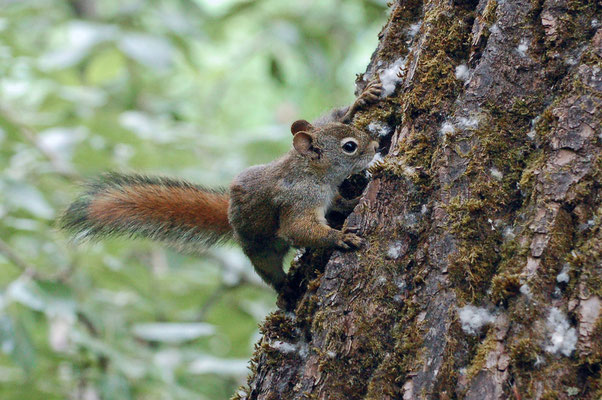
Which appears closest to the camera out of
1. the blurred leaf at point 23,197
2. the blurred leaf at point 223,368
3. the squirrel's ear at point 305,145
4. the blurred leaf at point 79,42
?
the squirrel's ear at point 305,145

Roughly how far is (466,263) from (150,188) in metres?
1.84

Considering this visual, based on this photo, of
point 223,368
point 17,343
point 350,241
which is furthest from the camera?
point 223,368

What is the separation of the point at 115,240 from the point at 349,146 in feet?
6.20

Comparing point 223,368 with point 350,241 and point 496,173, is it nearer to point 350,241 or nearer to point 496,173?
point 350,241

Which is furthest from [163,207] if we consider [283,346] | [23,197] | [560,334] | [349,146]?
→ [560,334]

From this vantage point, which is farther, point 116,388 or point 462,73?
point 116,388

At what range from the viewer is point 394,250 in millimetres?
1929

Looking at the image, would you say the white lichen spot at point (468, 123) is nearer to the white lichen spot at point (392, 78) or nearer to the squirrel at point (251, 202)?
the white lichen spot at point (392, 78)

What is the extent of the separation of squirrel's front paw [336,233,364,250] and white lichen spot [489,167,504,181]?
0.45 meters

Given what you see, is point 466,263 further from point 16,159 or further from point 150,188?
point 16,159

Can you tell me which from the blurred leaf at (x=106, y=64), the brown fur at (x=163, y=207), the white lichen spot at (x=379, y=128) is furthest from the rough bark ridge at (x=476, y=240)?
the blurred leaf at (x=106, y=64)

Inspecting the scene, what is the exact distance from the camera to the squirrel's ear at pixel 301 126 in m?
2.99

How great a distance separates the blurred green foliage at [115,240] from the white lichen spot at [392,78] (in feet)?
5.99

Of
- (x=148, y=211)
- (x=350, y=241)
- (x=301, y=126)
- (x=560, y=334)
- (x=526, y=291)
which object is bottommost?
(x=560, y=334)
